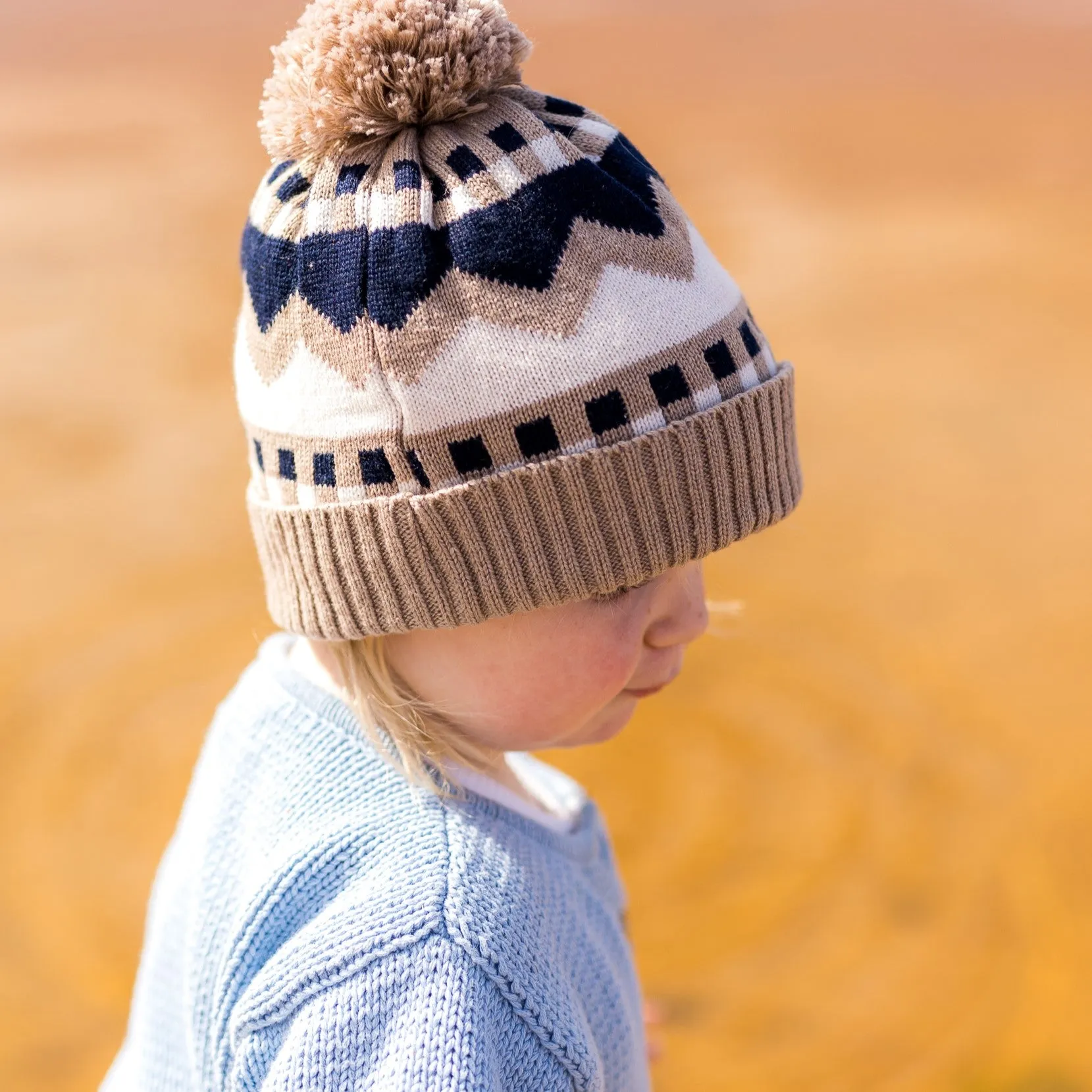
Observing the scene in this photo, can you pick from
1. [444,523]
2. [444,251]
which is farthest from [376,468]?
[444,251]

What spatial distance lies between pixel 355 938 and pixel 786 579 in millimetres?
1835

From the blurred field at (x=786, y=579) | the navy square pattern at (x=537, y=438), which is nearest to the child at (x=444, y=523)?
the navy square pattern at (x=537, y=438)

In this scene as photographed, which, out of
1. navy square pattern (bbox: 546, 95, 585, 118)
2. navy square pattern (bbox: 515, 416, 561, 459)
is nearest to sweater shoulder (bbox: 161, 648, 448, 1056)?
navy square pattern (bbox: 515, 416, 561, 459)

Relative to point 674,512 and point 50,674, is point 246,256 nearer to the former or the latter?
point 674,512

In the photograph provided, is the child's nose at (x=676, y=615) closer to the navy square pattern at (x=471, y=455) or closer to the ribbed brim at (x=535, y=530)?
the ribbed brim at (x=535, y=530)

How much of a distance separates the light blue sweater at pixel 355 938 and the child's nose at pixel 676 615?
24 cm

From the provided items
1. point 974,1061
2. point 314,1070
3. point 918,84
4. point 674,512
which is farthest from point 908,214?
point 314,1070

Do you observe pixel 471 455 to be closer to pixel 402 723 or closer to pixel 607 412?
pixel 607 412

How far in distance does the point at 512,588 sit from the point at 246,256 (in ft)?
1.45

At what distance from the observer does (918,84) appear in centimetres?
479

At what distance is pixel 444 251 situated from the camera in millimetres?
1088

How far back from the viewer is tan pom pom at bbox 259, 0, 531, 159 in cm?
110

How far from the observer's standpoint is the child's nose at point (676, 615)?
4.06 feet

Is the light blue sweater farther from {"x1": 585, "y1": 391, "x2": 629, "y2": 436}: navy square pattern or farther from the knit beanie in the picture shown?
{"x1": 585, "y1": 391, "x2": 629, "y2": 436}: navy square pattern
